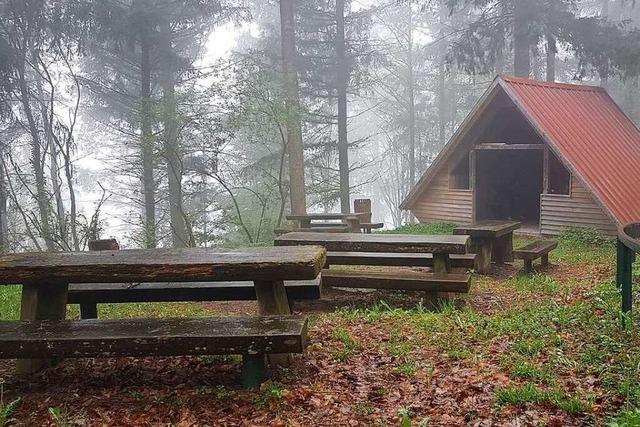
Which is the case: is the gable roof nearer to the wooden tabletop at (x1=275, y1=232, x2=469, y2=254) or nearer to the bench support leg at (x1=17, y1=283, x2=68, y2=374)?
the wooden tabletop at (x1=275, y1=232, x2=469, y2=254)

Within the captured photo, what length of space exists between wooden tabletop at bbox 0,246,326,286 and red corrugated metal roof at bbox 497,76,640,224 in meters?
9.76

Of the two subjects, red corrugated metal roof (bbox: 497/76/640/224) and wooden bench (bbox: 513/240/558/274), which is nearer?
wooden bench (bbox: 513/240/558/274)

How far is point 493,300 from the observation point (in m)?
7.14

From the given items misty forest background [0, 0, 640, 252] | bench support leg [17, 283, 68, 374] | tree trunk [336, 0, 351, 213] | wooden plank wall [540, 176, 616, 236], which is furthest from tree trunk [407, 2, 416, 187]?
bench support leg [17, 283, 68, 374]

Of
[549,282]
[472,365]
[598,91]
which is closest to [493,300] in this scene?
[549,282]

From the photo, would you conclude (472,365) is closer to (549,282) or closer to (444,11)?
(549,282)

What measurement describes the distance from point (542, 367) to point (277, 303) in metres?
1.95

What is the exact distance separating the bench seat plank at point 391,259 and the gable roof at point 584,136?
5.84m

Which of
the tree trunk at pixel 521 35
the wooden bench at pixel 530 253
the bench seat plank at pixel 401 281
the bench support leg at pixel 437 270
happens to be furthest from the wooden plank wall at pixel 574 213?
the bench seat plank at pixel 401 281

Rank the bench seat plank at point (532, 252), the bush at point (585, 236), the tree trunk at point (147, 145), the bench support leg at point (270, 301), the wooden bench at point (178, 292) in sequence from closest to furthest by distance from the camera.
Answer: the bench support leg at point (270, 301) < the wooden bench at point (178, 292) < the bench seat plank at point (532, 252) < the bush at point (585, 236) < the tree trunk at point (147, 145)

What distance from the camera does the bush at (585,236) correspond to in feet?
39.4

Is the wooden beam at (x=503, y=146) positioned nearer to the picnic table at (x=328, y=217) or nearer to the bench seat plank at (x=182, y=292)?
the picnic table at (x=328, y=217)

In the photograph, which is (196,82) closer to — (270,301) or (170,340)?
(270,301)

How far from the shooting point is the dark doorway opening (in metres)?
16.6
